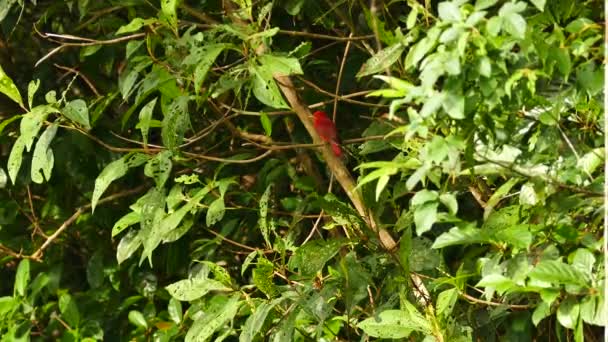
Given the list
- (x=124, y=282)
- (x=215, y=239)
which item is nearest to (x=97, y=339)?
(x=124, y=282)

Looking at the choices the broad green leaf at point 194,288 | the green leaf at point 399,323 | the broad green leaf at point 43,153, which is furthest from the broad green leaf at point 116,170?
the green leaf at point 399,323

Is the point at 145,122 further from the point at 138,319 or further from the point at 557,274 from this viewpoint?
the point at 557,274

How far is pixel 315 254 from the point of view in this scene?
2246 millimetres

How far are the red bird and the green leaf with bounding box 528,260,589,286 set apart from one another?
83 centimetres

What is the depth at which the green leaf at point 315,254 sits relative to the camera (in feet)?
7.30

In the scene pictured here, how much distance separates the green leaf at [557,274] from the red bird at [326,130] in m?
0.83

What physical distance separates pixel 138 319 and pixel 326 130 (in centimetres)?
103

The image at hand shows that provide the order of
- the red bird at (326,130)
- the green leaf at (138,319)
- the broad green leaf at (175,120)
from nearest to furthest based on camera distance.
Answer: the broad green leaf at (175,120) → the red bird at (326,130) → the green leaf at (138,319)

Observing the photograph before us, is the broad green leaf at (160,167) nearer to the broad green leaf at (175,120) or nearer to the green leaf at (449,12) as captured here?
the broad green leaf at (175,120)

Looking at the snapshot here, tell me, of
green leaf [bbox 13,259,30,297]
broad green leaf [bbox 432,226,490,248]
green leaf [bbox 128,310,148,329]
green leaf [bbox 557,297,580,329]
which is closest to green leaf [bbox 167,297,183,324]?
green leaf [bbox 128,310,148,329]

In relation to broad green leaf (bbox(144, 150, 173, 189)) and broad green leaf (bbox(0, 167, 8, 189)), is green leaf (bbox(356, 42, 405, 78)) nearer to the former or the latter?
broad green leaf (bbox(144, 150, 173, 189))

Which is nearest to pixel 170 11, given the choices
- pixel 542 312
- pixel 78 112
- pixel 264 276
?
pixel 78 112

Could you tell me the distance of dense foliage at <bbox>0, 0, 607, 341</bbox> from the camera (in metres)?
1.67

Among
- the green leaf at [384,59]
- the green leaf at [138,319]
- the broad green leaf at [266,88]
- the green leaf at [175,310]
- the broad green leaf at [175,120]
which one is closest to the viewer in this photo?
the green leaf at [384,59]
